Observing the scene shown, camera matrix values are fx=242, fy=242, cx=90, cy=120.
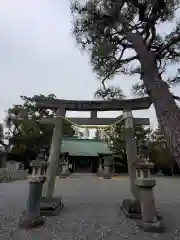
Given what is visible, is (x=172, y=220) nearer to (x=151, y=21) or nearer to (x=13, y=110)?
(x=151, y=21)

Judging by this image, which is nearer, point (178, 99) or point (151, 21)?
point (178, 99)

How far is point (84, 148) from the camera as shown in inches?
1348

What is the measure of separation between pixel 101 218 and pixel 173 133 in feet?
11.4

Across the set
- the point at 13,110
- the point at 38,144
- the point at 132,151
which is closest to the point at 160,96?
the point at 132,151

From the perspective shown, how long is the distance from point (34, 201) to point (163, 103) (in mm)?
3461

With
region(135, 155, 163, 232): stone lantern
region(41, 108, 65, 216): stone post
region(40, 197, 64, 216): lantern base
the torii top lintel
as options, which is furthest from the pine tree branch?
region(40, 197, 64, 216): lantern base

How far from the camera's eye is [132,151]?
21.4 feet

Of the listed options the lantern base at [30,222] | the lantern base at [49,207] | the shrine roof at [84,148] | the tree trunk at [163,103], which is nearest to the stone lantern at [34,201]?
the lantern base at [30,222]

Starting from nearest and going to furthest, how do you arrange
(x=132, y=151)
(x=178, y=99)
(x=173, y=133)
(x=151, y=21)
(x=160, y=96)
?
(x=173, y=133) → (x=160, y=96) → (x=178, y=99) → (x=151, y=21) → (x=132, y=151)

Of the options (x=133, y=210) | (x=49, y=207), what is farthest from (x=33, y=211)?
(x=133, y=210)

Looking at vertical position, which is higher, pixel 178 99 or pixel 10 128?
pixel 10 128

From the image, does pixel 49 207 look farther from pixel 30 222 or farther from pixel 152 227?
pixel 152 227

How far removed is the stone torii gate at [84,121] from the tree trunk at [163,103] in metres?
2.12

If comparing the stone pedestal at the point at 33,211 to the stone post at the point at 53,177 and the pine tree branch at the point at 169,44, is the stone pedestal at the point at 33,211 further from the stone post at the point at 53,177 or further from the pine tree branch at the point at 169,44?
the pine tree branch at the point at 169,44
